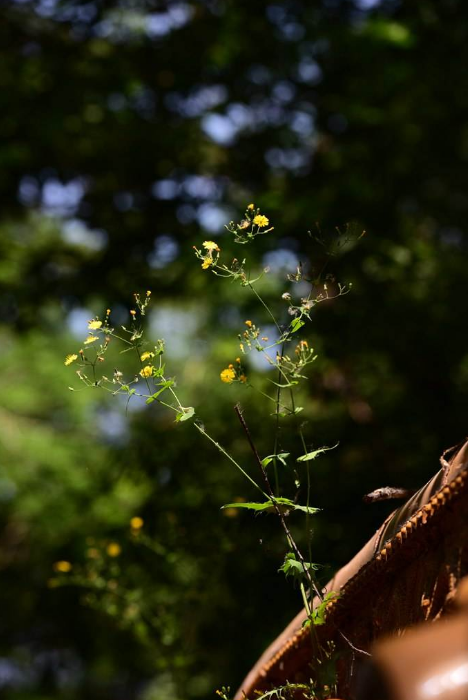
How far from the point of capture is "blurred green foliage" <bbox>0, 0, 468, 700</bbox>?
3.72 metres

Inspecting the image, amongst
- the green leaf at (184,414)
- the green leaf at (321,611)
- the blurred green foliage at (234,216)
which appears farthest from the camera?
the blurred green foliage at (234,216)

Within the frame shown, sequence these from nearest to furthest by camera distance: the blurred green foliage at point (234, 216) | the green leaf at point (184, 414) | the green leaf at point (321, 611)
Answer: the green leaf at point (321, 611), the green leaf at point (184, 414), the blurred green foliage at point (234, 216)

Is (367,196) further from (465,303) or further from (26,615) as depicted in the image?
(26,615)

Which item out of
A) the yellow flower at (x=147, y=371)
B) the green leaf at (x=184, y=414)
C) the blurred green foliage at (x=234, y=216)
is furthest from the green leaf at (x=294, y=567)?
the blurred green foliage at (x=234, y=216)

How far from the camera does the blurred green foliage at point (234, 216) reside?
372 centimetres

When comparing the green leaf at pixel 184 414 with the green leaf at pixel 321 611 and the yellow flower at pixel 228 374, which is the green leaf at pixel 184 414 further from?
the green leaf at pixel 321 611

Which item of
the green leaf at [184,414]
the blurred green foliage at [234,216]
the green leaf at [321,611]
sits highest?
the green leaf at [184,414]

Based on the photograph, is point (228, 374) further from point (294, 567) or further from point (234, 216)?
point (234, 216)

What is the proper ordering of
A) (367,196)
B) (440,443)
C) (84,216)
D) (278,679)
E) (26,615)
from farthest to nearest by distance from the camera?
1. (26,615)
2. (84,216)
3. (367,196)
4. (440,443)
5. (278,679)

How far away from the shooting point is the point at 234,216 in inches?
195

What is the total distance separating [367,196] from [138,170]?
1715 millimetres

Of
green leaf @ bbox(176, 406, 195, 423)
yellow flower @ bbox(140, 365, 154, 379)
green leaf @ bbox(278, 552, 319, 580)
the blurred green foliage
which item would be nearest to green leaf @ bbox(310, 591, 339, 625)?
green leaf @ bbox(278, 552, 319, 580)

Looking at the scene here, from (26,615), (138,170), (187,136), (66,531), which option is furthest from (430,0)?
(26,615)

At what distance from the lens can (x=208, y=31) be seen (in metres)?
5.27
